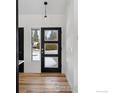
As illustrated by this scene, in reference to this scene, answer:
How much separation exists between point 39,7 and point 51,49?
2.07 m


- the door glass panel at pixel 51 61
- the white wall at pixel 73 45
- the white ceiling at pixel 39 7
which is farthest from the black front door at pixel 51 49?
the white wall at pixel 73 45

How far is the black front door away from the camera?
8.79 metres

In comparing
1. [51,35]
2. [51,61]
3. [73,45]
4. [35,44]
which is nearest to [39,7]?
[51,35]

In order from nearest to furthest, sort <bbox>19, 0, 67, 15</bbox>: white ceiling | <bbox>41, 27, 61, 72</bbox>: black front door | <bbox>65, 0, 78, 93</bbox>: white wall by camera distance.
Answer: <bbox>65, 0, 78, 93</bbox>: white wall
<bbox>19, 0, 67, 15</bbox>: white ceiling
<bbox>41, 27, 61, 72</bbox>: black front door

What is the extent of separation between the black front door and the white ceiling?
893 millimetres

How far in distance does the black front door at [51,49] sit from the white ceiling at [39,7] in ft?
2.93

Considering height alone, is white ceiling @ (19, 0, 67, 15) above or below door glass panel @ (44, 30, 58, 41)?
above

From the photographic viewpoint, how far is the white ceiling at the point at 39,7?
7654mm

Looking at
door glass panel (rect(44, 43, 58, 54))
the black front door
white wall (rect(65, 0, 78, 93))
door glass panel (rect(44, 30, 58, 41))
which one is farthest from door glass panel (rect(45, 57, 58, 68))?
white wall (rect(65, 0, 78, 93))

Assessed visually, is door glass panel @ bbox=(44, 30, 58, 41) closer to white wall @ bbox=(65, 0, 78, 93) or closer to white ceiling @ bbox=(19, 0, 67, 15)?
white ceiling @ bbox=(19, 0, 67, 15)
